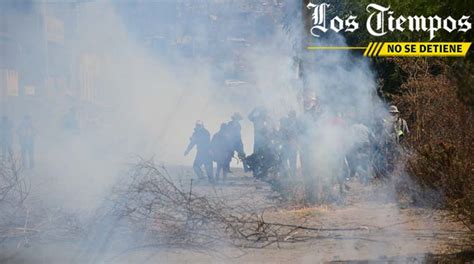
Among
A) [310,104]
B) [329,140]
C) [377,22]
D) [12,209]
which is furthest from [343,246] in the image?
[377,22]

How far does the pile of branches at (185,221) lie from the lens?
800 centimetres

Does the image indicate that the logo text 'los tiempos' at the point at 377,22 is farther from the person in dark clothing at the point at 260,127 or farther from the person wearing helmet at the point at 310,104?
the person in dark clothing at the point at 260,127

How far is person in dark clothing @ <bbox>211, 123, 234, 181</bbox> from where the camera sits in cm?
1482

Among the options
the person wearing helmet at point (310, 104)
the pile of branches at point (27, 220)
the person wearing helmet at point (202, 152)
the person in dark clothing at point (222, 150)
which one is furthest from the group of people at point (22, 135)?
the person wearing helmet at point (310, 104)

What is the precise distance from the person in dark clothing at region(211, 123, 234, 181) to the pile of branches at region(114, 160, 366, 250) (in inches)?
248

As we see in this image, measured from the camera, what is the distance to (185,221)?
8.09 m

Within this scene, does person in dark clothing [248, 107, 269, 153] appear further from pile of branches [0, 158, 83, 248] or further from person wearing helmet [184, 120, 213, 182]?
pile of branches [0, 158, 83, 248]

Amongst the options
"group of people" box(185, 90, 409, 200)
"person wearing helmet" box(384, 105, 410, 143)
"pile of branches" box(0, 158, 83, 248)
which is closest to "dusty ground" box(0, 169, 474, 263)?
"pile of branches" box(0, 158, 83, 248)

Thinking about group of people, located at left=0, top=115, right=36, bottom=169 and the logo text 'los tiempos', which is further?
group of people, located at left=0, top=115, right=36, bottom=169

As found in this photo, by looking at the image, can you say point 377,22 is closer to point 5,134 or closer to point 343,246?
point 343,246

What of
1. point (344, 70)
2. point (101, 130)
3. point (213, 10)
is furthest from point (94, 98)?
point (344, 70)

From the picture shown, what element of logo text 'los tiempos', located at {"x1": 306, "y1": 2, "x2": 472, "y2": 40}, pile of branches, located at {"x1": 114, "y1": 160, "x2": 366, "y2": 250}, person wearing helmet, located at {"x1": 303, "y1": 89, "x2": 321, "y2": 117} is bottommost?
pile of branches, located at {"x1": 114, "y1": 160, "x2": 366, "y2": 250}

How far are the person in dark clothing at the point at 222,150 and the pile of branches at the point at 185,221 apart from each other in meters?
6.29

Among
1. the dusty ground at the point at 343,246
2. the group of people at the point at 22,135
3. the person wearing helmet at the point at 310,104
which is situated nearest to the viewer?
the dusty ground at the point at 343,246
